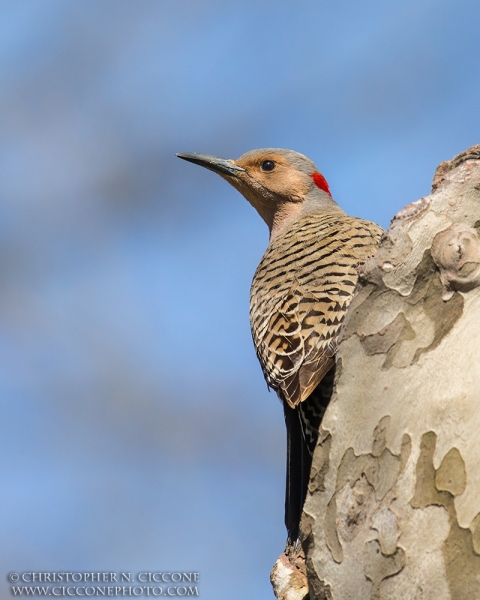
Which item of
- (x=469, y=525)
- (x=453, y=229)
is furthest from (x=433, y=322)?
(x=469, y=525)

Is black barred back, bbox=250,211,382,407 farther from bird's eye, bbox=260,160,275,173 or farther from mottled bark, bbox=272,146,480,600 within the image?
bird's eye, bbox=260,160,275,173

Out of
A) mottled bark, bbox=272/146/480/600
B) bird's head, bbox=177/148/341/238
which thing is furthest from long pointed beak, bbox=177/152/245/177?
mottled bark, bbox=272/146/480/600

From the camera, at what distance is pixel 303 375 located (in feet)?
10.0

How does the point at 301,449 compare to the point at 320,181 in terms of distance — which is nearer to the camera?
the point at 301,449

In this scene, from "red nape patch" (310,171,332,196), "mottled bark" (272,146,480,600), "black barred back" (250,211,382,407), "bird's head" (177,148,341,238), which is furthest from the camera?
"red nape patch" (310,171,332,196)

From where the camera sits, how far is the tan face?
5.47 meters

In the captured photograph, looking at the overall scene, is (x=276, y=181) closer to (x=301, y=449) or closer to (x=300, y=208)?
(x=300, y=208)

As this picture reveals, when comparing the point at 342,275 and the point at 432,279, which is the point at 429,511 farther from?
the point at 342,275

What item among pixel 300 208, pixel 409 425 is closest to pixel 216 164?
pixel 300 208

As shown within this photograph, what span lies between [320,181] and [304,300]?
2320mm

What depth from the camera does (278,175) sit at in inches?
220

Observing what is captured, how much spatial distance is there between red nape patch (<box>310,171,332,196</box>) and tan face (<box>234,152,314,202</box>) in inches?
1.5

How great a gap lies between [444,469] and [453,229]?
758mm

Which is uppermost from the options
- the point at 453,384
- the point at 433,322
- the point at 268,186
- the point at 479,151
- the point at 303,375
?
the point at 268,186
